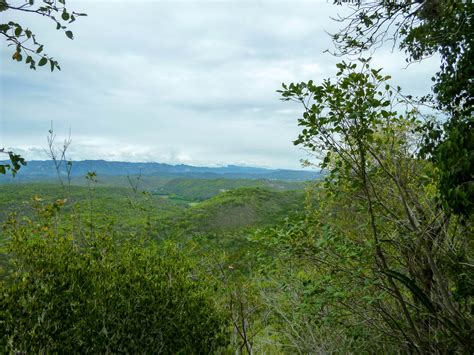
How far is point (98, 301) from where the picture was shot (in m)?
5.72

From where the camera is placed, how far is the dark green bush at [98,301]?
16.8ft

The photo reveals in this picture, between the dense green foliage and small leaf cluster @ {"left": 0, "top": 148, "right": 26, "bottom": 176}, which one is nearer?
small leaf cluster @ {"left": 0, "top": 148, "right": 26, "bottom": 176}

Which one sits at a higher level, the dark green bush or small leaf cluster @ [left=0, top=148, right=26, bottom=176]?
small leaf cluster @ [left=0, top=148, right=26, bottom=176]

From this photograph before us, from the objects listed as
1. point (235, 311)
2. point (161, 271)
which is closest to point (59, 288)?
point (161, 271)

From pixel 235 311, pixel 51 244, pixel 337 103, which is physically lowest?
pixel 235 311

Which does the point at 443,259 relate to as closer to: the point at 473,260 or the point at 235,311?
the point at 473,260

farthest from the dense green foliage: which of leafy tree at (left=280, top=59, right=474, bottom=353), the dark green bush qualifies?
leafy tree at (left=280, top=59, right=474, bottom=353)

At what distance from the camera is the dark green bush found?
5.13 metres

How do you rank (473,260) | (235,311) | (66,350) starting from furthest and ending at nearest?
(235,311) < (66,350) < (473,260)

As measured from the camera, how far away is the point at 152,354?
6.19m

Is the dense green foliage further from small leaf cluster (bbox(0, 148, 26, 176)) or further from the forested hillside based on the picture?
small leaf cluster (bbox(0, 148, 26, 176))

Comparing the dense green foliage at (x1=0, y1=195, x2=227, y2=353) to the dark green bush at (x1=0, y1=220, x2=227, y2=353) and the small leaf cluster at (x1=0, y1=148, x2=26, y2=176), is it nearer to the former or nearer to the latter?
the dark green bush at (x1=0, y1=220, x2=227, y2=353)

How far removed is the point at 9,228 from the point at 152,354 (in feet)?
11.6

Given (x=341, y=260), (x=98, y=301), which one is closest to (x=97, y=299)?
(x=98, y=301)
